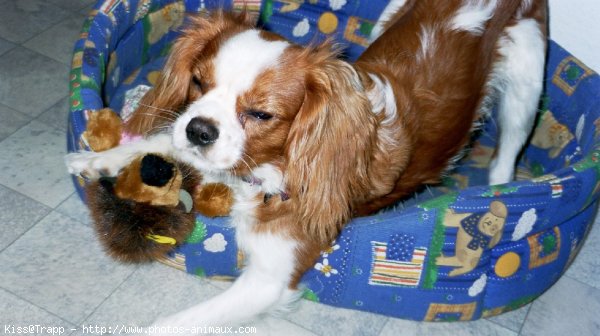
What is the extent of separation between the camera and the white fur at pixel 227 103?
6.32ft

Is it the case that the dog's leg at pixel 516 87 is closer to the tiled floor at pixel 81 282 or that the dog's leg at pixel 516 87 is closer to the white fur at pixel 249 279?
the tiled floor at pixel 81 282

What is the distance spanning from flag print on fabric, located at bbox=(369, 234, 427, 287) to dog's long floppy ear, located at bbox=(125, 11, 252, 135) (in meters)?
0.80

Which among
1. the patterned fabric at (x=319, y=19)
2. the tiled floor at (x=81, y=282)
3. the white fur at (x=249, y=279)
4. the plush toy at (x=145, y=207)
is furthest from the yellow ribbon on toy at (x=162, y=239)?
the patterned fabric at (x=319, y=19)

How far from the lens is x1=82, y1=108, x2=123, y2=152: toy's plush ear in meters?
2.48

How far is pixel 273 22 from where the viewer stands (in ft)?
12.6

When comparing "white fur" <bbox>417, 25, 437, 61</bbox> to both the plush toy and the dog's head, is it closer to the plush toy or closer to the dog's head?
the dog's head

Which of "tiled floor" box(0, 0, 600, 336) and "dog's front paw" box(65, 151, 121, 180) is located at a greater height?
"dog's front paw" box(65, 151, 121, 180)

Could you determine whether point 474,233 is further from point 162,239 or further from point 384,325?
point 162,239

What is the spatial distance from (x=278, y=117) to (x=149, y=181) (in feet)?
1.41

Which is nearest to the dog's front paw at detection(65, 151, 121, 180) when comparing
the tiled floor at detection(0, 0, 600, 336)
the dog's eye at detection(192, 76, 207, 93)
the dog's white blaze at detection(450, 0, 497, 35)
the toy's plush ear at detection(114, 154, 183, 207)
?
the toy's plush ear at detection(114, 154, 183, 207)

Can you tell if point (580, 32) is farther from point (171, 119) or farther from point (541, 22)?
point (171, 119)

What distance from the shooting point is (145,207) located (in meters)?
2.12

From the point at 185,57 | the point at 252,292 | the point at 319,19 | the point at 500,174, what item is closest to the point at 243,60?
the point at 185,57

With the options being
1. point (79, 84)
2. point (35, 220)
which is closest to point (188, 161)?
point (79, 84)
